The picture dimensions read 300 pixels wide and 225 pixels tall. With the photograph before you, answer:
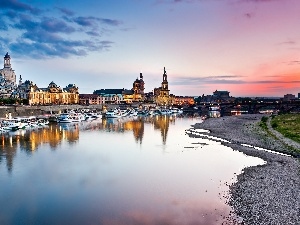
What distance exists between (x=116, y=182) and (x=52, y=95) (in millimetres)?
148592

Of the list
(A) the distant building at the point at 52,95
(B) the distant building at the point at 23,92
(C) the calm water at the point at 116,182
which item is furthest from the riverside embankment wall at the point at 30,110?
(C) the calm water at the point at 116,182

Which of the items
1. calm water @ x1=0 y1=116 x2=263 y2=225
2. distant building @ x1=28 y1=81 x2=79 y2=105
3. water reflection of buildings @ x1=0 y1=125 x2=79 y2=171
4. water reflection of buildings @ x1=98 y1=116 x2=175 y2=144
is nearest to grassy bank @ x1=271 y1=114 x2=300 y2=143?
calm water @ x1=0 y1=116 x2=263 y2=225

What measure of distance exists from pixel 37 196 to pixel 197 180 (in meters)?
14.2

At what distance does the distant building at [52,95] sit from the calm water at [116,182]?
106 metres

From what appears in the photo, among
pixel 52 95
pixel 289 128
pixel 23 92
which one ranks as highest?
pixel 23 92

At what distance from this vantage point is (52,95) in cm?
17275

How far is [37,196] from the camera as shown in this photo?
2722 cm

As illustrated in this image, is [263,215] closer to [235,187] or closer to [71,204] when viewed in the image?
[235,187]

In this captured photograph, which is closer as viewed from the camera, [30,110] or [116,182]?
[116,182]

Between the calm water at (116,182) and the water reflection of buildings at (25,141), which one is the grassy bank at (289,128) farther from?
the water reflection of buildings at (25,141)

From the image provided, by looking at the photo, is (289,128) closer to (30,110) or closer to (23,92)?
(30,110)


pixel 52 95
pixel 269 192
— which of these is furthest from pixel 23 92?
pixel 269 192

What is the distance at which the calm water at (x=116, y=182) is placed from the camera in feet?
77.3

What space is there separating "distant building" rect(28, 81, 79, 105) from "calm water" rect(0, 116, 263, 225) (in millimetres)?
106278
